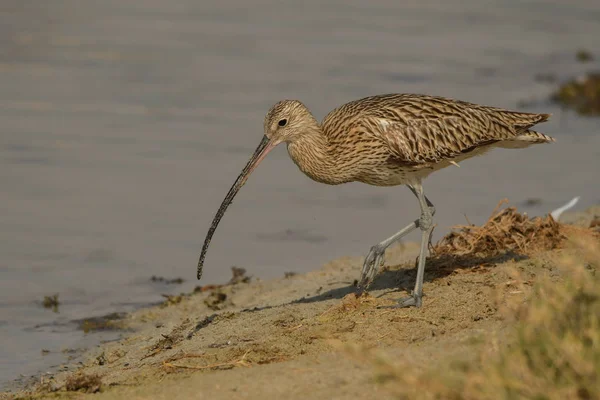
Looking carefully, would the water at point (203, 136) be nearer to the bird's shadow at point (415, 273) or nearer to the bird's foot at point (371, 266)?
the bird's shadow at point (415, 273)

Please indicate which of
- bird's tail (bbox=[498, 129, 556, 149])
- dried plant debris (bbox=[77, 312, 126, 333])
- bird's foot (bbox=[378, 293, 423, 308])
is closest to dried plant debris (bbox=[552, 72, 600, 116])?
bird's tail (bbox=[498, 129, 556, 149])

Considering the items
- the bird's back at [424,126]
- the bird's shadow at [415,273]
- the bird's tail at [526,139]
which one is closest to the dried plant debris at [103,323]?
the bird's shadow at [415,273]

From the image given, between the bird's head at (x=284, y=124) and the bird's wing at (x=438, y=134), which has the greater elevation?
the bird's head at (x=284, y=124)

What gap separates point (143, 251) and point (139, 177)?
6.61 ft

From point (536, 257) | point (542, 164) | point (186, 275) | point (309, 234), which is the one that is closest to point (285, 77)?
point (542, 164)

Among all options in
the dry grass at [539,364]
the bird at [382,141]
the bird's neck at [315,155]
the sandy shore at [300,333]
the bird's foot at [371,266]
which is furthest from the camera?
the bird's neck at [315,155]

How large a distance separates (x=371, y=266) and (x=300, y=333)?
135cm

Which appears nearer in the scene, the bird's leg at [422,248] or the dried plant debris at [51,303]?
the bird's leg at [422,248]

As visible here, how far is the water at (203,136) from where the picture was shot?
10.5 metres

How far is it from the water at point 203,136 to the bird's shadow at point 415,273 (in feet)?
4.60

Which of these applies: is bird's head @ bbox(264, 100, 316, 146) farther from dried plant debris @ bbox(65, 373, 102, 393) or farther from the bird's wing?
dried plant debris @ bbox(65, 373, 102, 393)

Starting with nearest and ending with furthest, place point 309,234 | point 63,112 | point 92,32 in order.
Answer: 1. point 309,234
2. point 63,112
3. point 92,32

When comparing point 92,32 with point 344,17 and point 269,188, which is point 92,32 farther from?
point 269,188

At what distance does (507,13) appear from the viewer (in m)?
23.2
